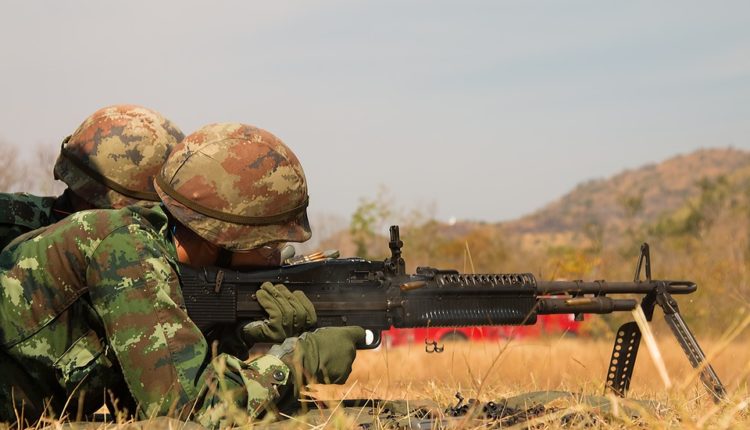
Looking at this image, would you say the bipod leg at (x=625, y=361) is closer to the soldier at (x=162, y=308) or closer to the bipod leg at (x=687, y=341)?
the bipod leg at (x=687, y=341)

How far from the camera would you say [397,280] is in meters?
5.29

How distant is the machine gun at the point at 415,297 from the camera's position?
14.9 feet

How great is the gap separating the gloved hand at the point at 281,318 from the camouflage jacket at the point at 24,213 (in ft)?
6.00

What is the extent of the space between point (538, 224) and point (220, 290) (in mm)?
96986

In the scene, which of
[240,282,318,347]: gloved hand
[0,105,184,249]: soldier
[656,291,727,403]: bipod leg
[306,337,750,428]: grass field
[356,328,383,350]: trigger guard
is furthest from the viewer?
[0,105,184,249]: soldier

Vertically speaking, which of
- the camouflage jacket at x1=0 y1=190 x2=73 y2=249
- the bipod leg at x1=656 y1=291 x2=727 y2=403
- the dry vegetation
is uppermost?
the camouflage jacket at x1=0 y1=190 x2=73 y2=249

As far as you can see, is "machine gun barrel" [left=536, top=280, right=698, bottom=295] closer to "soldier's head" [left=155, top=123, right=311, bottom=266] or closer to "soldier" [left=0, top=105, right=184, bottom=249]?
"soldier's head" [left=155, top=123, right=311, bottom=266]

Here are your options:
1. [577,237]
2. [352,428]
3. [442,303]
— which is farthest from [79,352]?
[577,237]

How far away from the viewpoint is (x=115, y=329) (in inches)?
147

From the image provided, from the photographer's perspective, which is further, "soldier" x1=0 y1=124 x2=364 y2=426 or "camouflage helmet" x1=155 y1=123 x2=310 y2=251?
"camouflage helmet" x1=155 y1=123 x2=310 y2=251

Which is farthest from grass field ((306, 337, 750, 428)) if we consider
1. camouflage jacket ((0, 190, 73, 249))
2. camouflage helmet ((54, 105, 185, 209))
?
camouflage jacket ((0, 190, 73, 249))

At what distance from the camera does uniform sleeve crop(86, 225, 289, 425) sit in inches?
147

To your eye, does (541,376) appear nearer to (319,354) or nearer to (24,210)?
(24,210)

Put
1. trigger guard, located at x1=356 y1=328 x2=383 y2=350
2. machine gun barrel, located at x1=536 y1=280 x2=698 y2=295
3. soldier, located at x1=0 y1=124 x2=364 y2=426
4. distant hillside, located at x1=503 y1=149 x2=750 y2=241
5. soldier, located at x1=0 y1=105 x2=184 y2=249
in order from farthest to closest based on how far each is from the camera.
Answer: distant hillside, located at x1=503 y1=149 x2=750 y2=241 → soldier, located at x1=0 y1=105 x2=184 y2=249 → machine gun barrel, located at x1=536 y1=280 x2=698 y2=295 → trigger guard, located at x1=356 y1=328 x2=383 y2=350 → soldier, located at x1=0 y1=124 x2=364 y2=426
